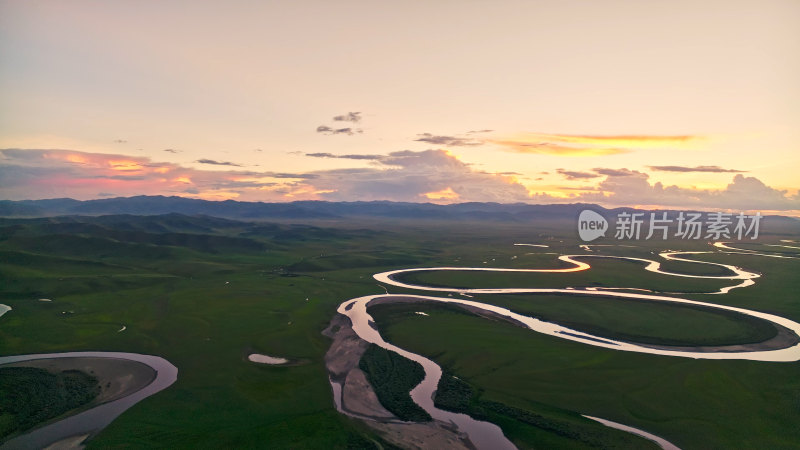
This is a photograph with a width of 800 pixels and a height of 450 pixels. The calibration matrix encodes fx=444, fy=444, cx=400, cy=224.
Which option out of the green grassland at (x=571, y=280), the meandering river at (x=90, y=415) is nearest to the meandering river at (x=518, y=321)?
the green grassland at (x=571, y=280)

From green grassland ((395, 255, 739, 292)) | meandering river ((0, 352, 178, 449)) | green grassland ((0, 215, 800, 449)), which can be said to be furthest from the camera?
green grassland ((395, 255, 739, 292))

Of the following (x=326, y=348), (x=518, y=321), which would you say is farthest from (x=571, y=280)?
(x=326, y=348)

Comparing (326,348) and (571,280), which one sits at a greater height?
(571,280)

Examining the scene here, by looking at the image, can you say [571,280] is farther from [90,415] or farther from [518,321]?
[90,415]

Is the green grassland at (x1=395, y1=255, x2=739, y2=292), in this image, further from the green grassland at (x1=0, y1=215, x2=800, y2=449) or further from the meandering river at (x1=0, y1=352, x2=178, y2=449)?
the meandering river at (x1=0, y1=352, x2=178, y2=449)

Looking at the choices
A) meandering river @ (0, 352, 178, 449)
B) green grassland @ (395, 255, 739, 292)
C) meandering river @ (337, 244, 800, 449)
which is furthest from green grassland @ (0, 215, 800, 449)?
meandering river @ (337, 244, 800, 449)

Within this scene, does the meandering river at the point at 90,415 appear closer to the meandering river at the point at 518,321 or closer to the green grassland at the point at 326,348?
the green grassland at the point at 326,348

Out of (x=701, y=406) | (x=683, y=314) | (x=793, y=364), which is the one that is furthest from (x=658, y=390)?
(x=683, y=314)

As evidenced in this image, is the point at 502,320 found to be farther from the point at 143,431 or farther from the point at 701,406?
the point at 143,431
